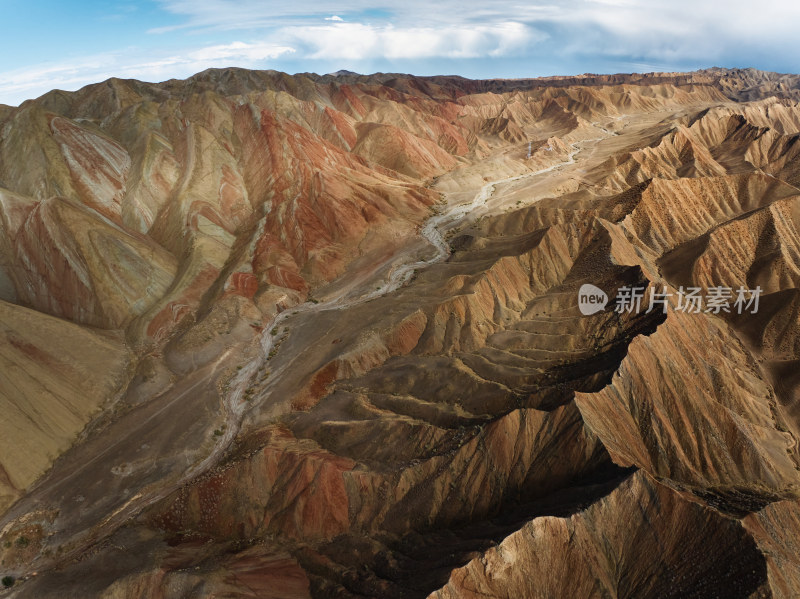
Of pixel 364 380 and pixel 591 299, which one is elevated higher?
pixel 591 299

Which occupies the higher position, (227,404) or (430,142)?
(430,142)

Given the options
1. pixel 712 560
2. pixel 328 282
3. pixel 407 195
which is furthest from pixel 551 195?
pixel 712 560

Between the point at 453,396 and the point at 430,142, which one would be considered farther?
the point at 430,142

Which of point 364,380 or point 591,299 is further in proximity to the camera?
point 591,299

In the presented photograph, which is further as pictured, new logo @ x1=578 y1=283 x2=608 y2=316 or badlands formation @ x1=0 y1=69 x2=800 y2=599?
new logo @ x1=578 y1=283 x2=608 y2=316

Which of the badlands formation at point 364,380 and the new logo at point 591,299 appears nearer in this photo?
the badlands formation at point 364,380

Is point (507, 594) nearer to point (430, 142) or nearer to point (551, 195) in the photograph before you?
point (551, 195)

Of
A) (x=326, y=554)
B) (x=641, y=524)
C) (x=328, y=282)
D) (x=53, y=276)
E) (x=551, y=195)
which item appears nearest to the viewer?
(x=641, y=524)

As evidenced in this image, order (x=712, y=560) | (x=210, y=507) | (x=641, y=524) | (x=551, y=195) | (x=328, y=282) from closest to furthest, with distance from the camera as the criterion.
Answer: (x=712, y=560) → (x=641, y=524) → (x=210, y=507) → (x=328, y=282) → (x=551, y=195)
